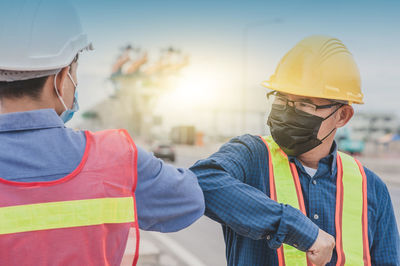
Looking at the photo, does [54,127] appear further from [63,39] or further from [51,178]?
[63,39]

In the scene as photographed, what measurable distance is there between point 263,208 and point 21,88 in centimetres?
92

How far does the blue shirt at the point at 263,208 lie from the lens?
A: 5.05 ft

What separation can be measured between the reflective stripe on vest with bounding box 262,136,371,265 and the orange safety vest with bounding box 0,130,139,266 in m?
0.76

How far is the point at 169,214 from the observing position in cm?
135

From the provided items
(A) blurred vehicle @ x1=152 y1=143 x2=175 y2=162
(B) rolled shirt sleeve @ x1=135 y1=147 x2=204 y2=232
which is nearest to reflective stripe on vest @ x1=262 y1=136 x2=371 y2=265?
(B) rolled shirt sleeve @ x1=135 y1=147 x2=204 y2=232

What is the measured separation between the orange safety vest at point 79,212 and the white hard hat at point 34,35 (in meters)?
0.28

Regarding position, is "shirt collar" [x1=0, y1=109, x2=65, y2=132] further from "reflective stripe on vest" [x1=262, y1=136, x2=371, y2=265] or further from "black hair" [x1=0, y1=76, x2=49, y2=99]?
"reflective stripe on vest" [x1=262, y1=136, x2=371, y2=265]

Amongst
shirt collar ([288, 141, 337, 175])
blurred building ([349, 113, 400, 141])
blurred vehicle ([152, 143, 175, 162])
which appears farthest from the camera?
blurred building ([349, 113, 400, 141])

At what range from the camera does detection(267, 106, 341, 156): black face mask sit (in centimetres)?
201

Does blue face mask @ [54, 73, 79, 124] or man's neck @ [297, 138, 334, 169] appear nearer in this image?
blue face mask @ [54, 73, 79, 124]

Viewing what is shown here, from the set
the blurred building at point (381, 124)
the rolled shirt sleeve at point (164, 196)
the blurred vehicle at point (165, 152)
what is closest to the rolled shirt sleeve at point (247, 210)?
the rolled shirt sleeve at point (164, 196)

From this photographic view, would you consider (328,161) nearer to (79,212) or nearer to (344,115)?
(344,115)

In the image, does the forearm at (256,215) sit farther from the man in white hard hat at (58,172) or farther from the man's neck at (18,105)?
the man's neck at (18,105)

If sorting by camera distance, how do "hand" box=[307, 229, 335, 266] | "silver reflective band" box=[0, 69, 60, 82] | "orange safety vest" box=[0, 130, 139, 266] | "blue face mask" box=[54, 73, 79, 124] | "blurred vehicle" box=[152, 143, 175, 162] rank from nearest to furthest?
"orange safety vest" box=[0, 130, 139, 266] < "silver reflective band" box=[0, 69, 60, 82] < "blue face mask" box=[54, 73, 79, 124] < "hand" box=[307, 229, 335, 266] < "blurred vehicle" box=[152, 143, 175, 162]
